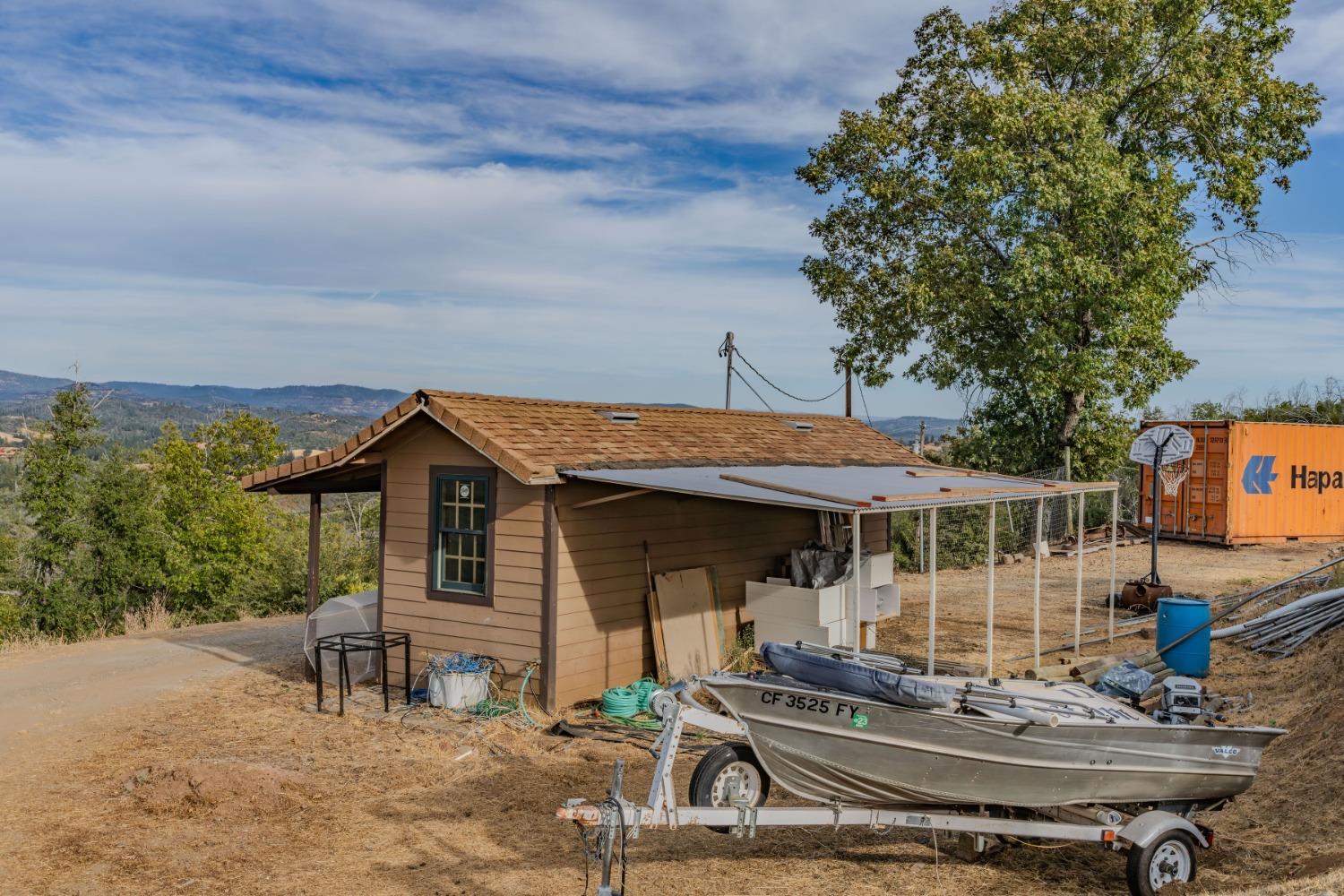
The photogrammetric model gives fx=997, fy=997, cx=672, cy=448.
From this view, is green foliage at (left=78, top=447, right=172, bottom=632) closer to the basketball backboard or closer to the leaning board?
the leaning board

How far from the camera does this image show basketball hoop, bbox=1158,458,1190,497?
23.9 meters

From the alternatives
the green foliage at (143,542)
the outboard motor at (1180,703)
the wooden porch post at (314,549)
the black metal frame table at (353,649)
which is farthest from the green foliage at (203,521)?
the outboard motor at (1180,703)

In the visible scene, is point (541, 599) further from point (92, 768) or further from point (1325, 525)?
point (1325, 525)

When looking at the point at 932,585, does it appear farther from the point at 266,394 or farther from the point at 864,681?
the point at 266,394

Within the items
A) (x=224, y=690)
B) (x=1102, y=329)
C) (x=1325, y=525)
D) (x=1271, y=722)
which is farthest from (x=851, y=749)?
(x=1325, y=525)

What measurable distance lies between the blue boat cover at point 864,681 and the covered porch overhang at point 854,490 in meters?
1.62

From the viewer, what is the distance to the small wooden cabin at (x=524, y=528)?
10266mm

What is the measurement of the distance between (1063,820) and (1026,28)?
23.9m

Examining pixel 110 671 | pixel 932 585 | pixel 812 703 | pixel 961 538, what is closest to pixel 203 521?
pixel 110 671

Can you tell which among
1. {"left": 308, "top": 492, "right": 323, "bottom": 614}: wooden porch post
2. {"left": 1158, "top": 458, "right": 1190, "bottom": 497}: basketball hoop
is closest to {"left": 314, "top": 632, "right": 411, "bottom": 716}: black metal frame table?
{"left": 308, "top": 492, "right": 323, "bottom": 614}: wooden porch post

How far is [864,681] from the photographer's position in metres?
5.90

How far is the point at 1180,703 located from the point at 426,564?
7.55 metres

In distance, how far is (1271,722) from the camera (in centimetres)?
921

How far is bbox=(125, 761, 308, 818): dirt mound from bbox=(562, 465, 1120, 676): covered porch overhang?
3.86 m
